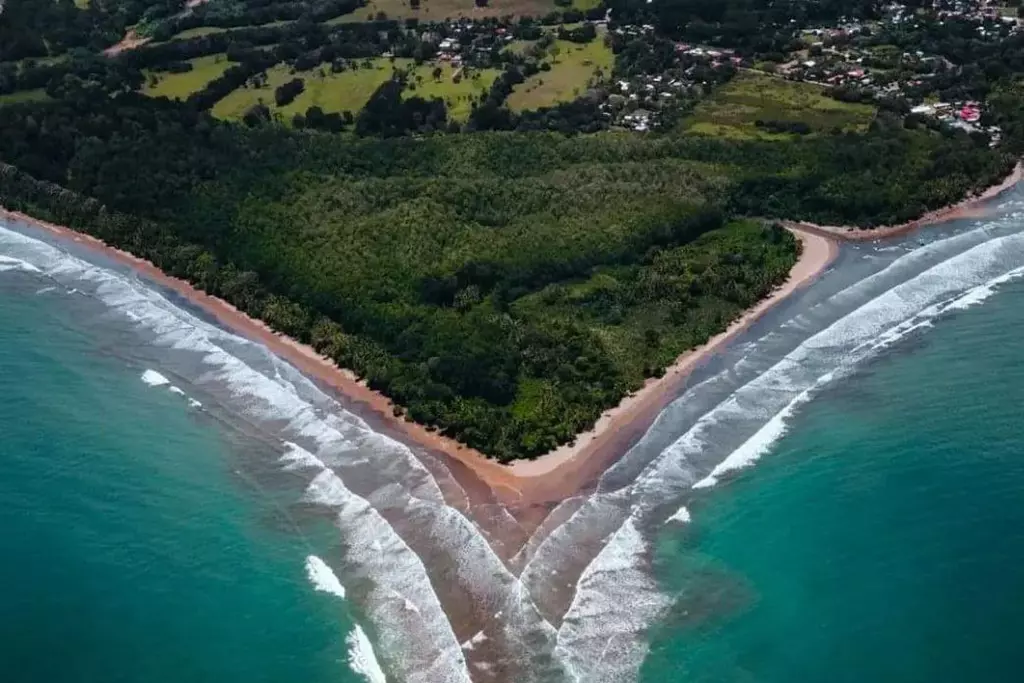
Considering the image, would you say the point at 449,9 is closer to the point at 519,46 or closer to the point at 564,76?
the point at 519,46

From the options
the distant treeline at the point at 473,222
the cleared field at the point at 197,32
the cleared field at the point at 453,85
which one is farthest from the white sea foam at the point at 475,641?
the cleared field at the point at 197,32

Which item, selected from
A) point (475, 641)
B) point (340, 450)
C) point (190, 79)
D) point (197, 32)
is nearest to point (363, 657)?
point (475, 641)

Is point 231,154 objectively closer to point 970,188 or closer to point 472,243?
point 472,243

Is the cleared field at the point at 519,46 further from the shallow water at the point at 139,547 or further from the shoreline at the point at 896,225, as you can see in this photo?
the shallow water at the point at 139,547

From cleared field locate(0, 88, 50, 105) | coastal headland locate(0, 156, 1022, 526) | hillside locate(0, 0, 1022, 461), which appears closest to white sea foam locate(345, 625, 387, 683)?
coastal headland locate(0, 156, 1022, 526)

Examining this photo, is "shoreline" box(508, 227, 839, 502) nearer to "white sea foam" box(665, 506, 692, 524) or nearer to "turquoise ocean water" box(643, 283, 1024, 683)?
"white sea foam" box(665, 506, 692, 524)

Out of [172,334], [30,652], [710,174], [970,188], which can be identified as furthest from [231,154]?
[970,188]
